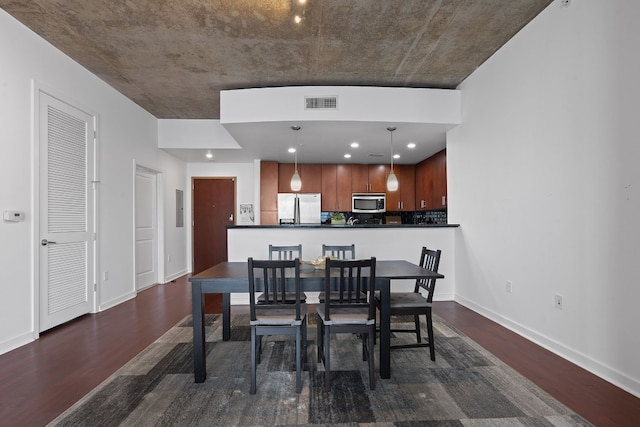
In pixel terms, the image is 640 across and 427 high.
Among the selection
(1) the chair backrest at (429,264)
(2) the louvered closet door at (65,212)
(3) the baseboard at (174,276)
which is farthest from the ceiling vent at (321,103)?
(3) the baseboard at (174,276)

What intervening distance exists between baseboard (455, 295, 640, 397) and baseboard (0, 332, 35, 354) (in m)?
4.46

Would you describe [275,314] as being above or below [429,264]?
below

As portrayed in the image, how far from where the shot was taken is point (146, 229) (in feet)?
17.7

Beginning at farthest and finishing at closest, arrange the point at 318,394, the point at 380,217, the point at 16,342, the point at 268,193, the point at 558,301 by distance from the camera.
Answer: the point at 380,217, the point at 268,193, the point at 16,342, the point at 558,301, the point at 318,394

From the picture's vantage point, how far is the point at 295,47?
328 centimetres

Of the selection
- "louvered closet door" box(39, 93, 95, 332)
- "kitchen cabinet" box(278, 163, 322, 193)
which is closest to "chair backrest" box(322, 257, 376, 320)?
"louvered closet door" box(39, 93, 95, 332)

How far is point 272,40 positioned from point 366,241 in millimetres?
2637

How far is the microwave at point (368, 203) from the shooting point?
6867 millimetres

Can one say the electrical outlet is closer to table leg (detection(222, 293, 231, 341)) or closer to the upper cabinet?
table leg (detection(222, 293, 231, 341))

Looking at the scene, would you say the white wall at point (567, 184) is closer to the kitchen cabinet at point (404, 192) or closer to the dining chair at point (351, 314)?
the dining chair at point (351, 314)

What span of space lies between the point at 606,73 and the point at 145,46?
3.86 metres

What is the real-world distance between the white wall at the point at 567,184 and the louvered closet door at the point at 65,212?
14.9 ft

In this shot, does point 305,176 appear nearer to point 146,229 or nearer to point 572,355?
point 146,229

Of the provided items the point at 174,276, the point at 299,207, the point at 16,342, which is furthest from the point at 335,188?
→ the point at 16,342
